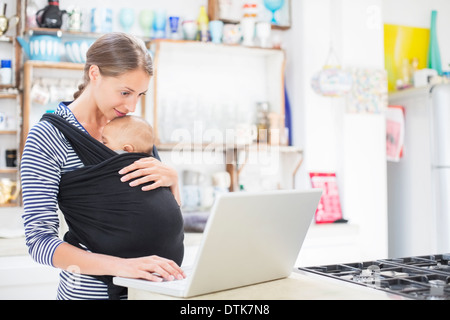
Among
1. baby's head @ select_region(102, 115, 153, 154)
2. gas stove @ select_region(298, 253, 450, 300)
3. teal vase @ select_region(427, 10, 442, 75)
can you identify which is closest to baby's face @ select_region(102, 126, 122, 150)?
baby's head @ select_region(102, 115, 153, 154)

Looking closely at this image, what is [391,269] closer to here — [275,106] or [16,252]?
[16,252]

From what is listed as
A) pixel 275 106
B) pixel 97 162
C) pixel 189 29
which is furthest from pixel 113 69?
pixel 275 106

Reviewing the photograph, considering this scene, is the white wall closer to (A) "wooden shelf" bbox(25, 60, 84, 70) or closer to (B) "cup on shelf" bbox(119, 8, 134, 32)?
(B) "cup on shelf" bbox(119, 8, 134, 32)

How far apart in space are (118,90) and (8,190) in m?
2.15

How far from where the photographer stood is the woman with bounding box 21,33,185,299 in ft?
3.85

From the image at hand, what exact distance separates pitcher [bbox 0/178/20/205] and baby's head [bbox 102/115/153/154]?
206 centimetres

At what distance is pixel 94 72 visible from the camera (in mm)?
1365

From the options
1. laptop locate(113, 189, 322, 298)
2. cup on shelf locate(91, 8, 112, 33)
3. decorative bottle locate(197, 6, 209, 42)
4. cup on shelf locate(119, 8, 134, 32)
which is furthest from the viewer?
decorative bottle locate(197, 6, 209, 42)

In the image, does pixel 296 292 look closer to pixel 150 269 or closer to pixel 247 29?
pixel 150 269

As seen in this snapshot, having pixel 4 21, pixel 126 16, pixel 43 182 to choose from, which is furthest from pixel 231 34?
pixel 43 182

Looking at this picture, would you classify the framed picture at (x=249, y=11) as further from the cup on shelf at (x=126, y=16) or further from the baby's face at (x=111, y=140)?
the baby's face at (x=111, y=140)

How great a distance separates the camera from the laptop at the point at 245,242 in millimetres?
973

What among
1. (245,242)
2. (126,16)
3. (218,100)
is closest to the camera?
(245,242)

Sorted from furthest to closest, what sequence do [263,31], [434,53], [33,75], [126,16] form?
1. [434,53]
2. [263,31]
3. [126,16]
4. [33,75]
